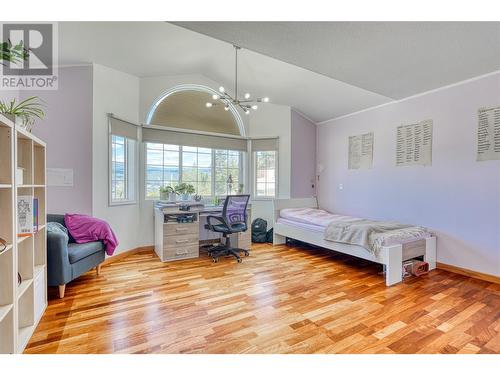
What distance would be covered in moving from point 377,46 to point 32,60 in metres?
3.91

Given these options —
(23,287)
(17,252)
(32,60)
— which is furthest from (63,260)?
(32,60)

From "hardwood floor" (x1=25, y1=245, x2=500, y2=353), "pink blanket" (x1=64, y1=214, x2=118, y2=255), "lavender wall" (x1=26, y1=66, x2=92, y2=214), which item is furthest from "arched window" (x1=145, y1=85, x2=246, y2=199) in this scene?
"hardwood floor" (x1=25, y1=245, x2=500, y2=353)

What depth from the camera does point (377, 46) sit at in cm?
234

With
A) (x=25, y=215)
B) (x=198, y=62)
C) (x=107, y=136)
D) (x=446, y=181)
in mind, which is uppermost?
(x=198, y=62)

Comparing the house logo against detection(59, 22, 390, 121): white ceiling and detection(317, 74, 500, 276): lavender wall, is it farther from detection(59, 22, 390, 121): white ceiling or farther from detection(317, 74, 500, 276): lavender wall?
detection(317, 74, 500, 276): lavender wall

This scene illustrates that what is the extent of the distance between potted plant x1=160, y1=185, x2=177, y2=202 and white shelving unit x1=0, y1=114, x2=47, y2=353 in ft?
6.28

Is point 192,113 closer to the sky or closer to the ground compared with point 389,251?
closer to the sky

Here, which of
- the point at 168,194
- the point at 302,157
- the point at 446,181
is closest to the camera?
the point at 446,181

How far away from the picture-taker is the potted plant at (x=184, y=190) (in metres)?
4.26

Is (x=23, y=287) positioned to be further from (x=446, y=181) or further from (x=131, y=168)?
(x=446, y=181)

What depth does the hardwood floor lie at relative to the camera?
1791 millimetres

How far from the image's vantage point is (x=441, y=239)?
3.38 metres
